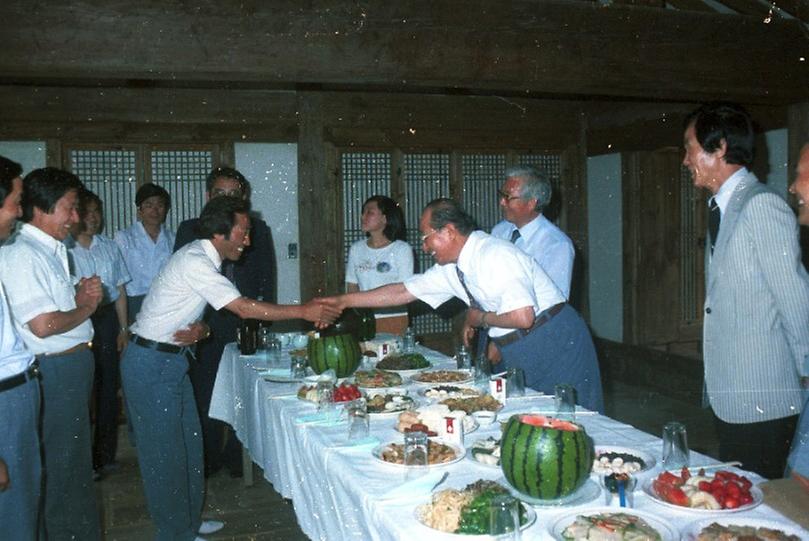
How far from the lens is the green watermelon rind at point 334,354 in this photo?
3166 mm

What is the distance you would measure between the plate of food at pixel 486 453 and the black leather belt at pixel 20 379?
1.45m

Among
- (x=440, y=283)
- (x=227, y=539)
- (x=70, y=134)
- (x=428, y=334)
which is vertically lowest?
(x=227, y=539)

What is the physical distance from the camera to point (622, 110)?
259 inches

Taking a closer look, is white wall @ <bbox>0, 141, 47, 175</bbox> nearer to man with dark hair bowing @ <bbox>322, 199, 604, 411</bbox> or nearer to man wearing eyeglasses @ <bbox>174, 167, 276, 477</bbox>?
man wearing eyeglasses @ <bbox>174, 167, 276, 477</bbox>

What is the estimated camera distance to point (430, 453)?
202 centimetres

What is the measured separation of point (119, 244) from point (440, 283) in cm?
308

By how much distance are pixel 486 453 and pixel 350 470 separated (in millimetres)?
358

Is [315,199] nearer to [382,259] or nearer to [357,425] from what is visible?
[382,259]

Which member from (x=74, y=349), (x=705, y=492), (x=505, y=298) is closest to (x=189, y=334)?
(x=74, y=349)

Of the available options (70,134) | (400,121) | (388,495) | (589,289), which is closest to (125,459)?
(70,134)

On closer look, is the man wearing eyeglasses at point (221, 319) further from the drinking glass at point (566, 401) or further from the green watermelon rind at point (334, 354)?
the drinking glass at point (566, 401)

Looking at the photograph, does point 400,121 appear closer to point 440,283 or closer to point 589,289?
point 589,289

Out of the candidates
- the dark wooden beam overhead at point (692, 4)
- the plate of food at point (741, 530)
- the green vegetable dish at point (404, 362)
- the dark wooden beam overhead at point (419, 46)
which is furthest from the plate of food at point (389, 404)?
the dark wooden beam overhead at point (692, 4)

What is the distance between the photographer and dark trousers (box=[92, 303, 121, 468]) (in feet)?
16.0
